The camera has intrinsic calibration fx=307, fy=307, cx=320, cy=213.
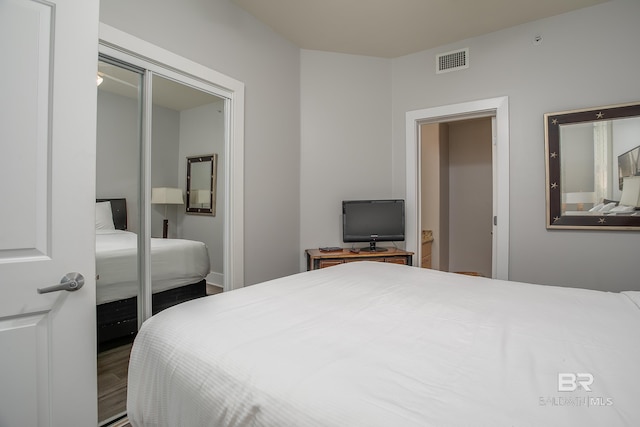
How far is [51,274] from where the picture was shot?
43.3 inches

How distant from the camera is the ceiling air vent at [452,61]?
10.1ft

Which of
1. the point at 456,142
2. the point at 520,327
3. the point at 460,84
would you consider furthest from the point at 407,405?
A: the point at 456,142

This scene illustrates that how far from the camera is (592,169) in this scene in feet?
8.24

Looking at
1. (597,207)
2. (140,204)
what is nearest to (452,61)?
(597,207)

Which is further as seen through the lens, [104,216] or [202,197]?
[202,197]

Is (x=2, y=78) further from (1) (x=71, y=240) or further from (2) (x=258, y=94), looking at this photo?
(2) (x=258, y=94)

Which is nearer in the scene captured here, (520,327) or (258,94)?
(520,327)

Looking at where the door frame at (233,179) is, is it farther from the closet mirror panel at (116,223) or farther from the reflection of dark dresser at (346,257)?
the reflection of dark dresser at (346,257)

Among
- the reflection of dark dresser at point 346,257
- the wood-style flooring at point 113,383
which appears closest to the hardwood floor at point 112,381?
the wood-style flooring at point 113,383

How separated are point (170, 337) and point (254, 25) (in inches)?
103

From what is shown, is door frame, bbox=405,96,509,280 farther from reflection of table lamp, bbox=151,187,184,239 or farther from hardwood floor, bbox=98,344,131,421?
hardwood floor, bbox=98,344,131,421

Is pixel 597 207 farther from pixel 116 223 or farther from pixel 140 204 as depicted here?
pixel 116 223

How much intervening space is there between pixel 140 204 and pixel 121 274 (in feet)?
1.41

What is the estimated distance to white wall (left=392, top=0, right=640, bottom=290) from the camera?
8.03 ft
